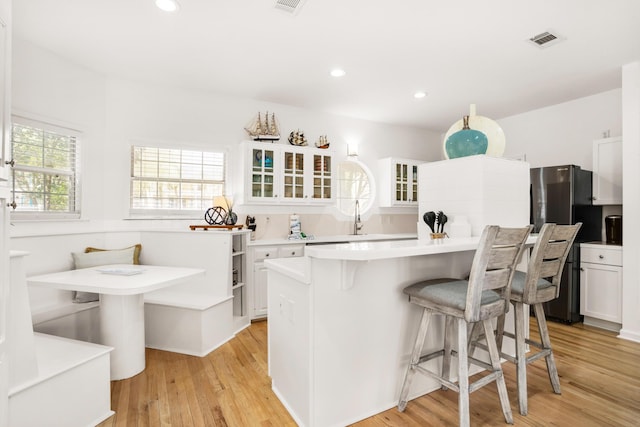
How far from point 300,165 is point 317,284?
2814 millimetres

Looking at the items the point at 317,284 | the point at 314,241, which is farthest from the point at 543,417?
the point at 314,241

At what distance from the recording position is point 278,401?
7.00 ft

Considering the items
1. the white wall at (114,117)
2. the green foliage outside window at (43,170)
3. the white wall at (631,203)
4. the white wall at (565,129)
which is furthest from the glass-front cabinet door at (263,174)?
the white wall at (631,203)

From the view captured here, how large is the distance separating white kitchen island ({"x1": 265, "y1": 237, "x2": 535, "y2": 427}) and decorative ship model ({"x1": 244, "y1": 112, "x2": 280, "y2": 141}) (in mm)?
2372

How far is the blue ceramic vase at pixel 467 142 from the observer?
239 cm

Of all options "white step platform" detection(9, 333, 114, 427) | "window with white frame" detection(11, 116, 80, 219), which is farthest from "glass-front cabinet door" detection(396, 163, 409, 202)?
"white step platform" detection(9, 333, 114, 427)

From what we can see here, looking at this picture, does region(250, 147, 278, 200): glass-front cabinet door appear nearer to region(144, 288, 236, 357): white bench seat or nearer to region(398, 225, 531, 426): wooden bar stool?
region(144, 288, 236, 357): white bench seat

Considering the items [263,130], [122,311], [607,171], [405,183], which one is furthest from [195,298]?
[607,171]

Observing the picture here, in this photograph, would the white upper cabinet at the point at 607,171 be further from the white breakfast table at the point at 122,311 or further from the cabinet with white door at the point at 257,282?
the white breakfast table at the point at 122,311

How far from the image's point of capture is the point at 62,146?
3.17 metres

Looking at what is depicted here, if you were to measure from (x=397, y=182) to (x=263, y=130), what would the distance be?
2.27 m

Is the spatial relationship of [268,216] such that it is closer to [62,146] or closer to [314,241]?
[314,241]

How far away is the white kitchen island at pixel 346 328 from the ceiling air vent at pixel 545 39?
6.70 ft

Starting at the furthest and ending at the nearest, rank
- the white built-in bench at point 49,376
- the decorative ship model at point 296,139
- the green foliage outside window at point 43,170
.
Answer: the decorative ship model at point 296,139 < the green foliage outside window at point 43,170 < the white built-in bench at point 49,376
